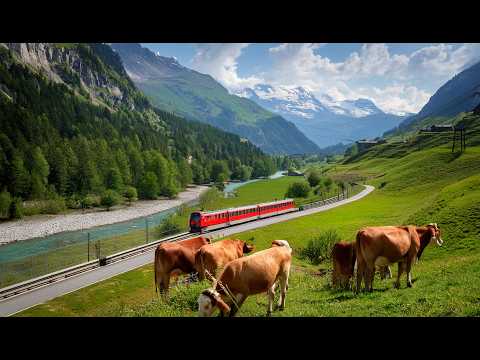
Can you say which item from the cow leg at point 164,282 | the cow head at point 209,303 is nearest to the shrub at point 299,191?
the cow leg at point 164,282

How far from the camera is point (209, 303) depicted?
288 inches

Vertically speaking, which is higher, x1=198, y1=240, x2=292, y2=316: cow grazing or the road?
x1=198, y1=240, x2=292, y2=316: cow grazing

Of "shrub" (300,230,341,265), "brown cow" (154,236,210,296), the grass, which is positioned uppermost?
"brown cow" (154,236,210,296)

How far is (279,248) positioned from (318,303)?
2.22m

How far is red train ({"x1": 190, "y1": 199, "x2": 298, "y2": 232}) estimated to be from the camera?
43125mm

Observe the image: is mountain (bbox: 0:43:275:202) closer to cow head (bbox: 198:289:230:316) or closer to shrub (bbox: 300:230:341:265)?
shrub (bbox: 300:230:341:265)

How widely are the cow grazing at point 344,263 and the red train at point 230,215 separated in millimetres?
30140

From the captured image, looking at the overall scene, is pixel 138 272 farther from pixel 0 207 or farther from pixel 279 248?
pixel 0 207

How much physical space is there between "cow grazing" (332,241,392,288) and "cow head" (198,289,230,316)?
283 inches

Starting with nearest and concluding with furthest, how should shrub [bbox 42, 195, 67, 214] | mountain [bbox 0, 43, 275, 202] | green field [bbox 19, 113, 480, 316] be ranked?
1. green field [bbox 19, 113, 480, 316]
2. shrub [bbox 42, 195, 67, 214]
3. mountain [bbox 0, 43, 275, 202]

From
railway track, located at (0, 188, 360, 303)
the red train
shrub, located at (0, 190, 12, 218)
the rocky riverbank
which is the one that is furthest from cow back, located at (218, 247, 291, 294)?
shrub, located at (0, 190, 12, 218)

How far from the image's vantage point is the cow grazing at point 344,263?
13297 millimetres

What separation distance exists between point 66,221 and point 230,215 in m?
39.9
